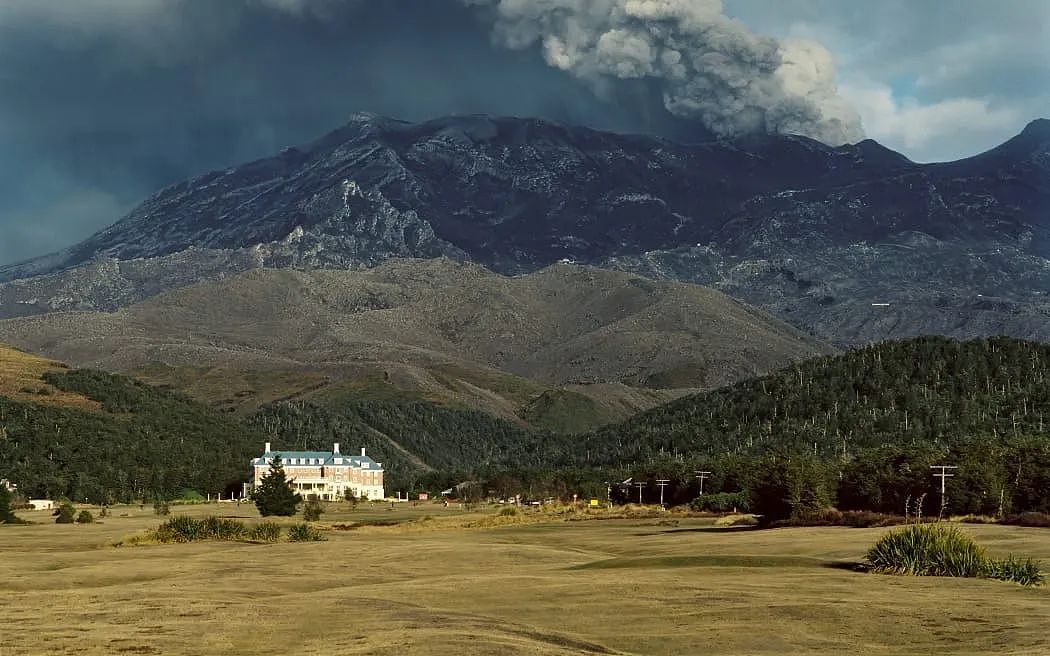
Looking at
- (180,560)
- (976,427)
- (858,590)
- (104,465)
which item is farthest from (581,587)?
(976,427)

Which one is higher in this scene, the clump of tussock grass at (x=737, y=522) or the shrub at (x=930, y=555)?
the shrub at (x=930, y=555)

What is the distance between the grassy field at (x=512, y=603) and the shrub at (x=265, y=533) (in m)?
12.5

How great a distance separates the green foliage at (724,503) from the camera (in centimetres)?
12644

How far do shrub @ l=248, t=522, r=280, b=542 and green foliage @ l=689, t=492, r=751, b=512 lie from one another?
193 ft

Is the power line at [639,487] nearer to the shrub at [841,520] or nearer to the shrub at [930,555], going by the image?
the shrub at [841,520]

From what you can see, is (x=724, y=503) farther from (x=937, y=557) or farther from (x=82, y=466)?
(x=82, y=466)

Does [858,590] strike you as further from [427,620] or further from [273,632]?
[273,632]

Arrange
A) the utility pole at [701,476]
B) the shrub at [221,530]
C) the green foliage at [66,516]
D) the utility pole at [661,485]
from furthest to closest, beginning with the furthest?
the utility pole at [661,485] → the utility pole at [701,476] → the green foliage at [66,516] → the shrub at [221,530]

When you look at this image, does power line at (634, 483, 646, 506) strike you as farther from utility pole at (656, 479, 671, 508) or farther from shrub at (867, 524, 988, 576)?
shrub at (867, 524, 988, 576)

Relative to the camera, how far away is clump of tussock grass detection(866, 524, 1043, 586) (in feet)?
139

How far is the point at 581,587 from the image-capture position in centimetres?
4034

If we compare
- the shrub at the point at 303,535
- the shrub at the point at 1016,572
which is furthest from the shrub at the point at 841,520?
the shrub at the point at 1016,572

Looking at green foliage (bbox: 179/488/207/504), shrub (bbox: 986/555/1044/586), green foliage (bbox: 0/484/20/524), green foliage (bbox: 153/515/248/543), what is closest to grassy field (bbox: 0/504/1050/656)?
shrub (bbox: 986/555/1044/586)

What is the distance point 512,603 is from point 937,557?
1721 centimetres
